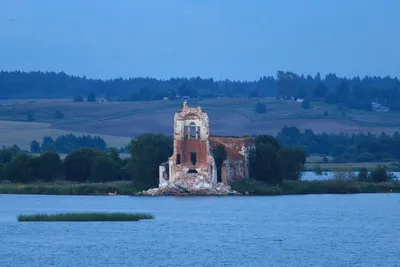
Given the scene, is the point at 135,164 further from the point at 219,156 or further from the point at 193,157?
the point at 219,156

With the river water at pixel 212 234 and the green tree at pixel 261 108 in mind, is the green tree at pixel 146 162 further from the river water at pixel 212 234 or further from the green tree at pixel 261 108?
the green tree at pixel 261 108

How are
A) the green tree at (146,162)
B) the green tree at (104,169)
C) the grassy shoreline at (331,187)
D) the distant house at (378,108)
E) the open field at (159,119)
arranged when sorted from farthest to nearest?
the distant house at (378,108) → the open field at (159,119) → the green tree at (104,169) → the grassy shoreline at (331,187) → the green tree at (146,162)

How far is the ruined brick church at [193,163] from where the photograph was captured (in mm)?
67938

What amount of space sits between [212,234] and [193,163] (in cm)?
1995

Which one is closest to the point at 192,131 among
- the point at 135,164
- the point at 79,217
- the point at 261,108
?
the point at 135,164

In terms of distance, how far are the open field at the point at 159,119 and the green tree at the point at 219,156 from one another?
68386mm

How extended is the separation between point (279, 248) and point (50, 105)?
128m

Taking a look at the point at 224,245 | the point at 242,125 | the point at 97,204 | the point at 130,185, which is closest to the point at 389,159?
the point at 242,125

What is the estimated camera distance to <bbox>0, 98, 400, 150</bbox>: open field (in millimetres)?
146875

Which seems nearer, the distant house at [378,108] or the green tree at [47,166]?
the green tree at [47,166]

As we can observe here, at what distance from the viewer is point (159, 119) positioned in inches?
6152

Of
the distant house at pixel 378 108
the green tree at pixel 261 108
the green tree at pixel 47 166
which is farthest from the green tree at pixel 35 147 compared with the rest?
the distant house at pixel 378 108

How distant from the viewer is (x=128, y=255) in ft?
137

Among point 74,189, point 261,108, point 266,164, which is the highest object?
→ point 261,108
